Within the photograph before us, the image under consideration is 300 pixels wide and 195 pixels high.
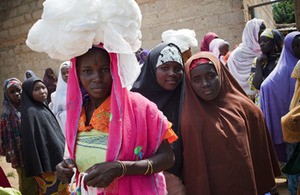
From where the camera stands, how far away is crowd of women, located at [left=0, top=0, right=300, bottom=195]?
4.95 feet

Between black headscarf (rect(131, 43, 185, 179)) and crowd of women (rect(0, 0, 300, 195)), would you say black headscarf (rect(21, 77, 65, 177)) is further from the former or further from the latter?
black headscarf (rect(131, 43, 185, 179))

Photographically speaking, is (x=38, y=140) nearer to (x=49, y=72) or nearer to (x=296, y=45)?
(x=296, y=45)

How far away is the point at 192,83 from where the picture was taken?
2.32 metres

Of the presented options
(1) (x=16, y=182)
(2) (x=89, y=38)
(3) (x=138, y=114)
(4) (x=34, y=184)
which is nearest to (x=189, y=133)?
(3) (x=138, y=114)

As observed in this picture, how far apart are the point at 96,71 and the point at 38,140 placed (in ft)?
7.64

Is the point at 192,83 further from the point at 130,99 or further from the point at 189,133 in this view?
the point at 130,99

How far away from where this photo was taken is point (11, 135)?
3.79 metres

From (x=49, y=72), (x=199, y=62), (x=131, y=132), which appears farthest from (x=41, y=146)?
(x=49, y=72)

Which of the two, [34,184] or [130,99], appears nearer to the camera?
[130,99]

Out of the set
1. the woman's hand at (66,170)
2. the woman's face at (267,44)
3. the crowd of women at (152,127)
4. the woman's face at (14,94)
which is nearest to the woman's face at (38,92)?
the crowd of women at (152,127)

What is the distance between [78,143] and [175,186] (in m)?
0.86

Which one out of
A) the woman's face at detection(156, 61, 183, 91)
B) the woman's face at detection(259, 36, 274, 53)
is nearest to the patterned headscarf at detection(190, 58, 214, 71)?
the woman's face at detection(156, 61, 183, 91)

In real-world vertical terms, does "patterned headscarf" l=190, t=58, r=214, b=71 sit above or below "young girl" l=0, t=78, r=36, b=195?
above

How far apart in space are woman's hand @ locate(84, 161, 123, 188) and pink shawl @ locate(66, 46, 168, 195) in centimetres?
9
